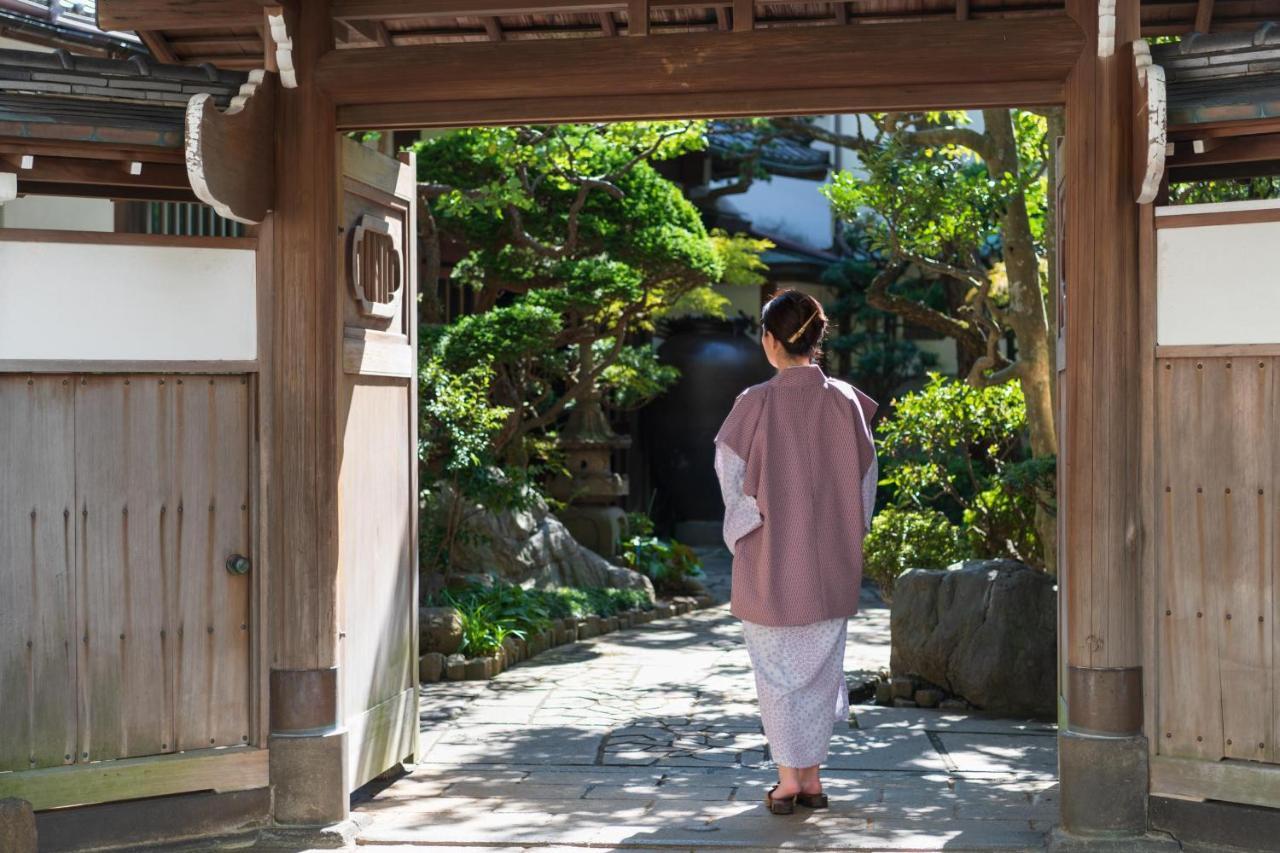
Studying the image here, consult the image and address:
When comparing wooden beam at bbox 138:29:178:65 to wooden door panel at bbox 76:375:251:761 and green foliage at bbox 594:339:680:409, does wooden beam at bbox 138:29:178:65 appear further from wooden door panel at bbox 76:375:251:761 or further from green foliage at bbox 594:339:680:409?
green foliage at bbox 594:339:680:409

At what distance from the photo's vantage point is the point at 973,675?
27.3 ft

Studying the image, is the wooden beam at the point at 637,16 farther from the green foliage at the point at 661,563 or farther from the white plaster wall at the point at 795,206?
the white plaster wall at the point at 795,206

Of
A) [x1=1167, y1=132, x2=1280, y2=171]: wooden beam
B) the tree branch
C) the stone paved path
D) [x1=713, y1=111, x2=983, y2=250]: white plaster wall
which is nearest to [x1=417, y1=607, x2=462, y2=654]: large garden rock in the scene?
the stone paved path

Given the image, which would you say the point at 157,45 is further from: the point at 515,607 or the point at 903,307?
the point at 903,307

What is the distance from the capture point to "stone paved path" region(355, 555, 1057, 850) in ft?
18.2

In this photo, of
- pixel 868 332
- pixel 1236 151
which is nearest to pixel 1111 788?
pixel 1236 151

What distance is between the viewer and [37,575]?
5410mm

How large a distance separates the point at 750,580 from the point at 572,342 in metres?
9.04

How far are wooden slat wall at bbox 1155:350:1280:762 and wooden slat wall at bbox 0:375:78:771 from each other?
4083 millimetres

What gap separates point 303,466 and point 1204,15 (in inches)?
160

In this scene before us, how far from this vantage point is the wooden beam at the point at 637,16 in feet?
18.6

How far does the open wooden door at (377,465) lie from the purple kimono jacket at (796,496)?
5.04 ft

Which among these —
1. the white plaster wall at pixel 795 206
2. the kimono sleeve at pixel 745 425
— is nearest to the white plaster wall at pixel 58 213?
the kimono sleeve at pixel 745 425

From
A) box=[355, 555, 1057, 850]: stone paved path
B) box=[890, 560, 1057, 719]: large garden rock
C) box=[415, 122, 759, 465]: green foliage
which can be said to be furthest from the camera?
box=[415, 122, 759, 465]: green foliage
